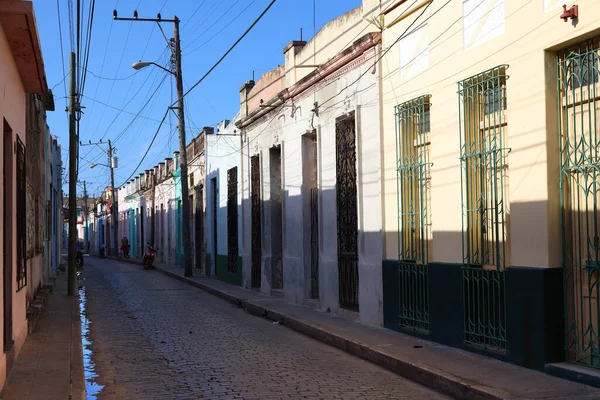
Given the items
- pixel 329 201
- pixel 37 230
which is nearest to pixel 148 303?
pixel 37 230

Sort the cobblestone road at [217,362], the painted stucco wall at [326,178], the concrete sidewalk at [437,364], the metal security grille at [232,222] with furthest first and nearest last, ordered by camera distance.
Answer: the metal security grille at [232,222], the painted stucco wall at [326,178], the cobblestone road at [217,362], the concrete sidewalk at [437,364]

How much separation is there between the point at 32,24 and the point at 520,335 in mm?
5992

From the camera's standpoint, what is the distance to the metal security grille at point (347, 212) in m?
12.8

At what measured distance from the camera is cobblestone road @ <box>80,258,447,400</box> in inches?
295

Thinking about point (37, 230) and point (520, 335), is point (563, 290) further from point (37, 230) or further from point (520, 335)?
point (37, 230)

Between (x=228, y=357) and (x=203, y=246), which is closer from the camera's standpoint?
(x=228, y=357)

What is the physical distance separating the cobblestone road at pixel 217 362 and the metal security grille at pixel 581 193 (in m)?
1.57

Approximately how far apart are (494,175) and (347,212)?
16.4ft

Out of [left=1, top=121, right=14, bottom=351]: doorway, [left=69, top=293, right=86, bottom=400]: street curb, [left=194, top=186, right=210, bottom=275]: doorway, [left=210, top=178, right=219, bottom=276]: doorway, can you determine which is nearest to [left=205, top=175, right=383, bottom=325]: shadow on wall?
[left=210, top=178, right=219, bottom=276]: doorway

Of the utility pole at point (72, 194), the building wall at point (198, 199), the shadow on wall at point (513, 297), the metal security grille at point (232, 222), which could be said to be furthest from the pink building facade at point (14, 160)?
the building wall at point (198, 199)

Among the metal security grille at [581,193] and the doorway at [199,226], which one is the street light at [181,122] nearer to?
the doorway at [199,226]

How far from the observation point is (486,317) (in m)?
8.52

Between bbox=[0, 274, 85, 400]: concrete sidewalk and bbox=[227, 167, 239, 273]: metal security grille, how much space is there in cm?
958

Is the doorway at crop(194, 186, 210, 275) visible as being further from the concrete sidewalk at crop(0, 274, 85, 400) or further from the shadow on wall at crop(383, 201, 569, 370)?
the shadow on wall at crop(383, 201, 569, 370)
